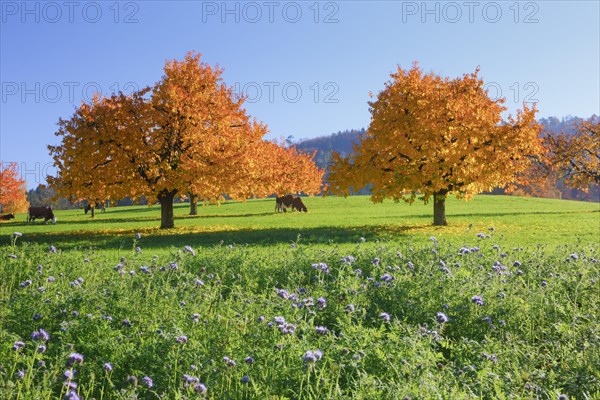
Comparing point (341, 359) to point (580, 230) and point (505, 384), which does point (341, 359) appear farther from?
point (580, 230)

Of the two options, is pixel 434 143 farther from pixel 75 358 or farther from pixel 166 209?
pixel 75 358

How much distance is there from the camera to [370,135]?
28.4m

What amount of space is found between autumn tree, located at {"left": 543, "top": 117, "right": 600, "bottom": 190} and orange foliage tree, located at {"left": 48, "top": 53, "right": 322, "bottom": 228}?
30.8 metres

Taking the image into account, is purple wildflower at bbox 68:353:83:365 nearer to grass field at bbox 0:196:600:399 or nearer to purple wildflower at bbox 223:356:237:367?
grass field at bbox 0:196:600:399

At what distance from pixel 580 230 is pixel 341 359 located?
24269 mm

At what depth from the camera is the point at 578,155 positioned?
45688mm

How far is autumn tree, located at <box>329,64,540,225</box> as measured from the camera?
25.9 meters

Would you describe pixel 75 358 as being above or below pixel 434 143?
below

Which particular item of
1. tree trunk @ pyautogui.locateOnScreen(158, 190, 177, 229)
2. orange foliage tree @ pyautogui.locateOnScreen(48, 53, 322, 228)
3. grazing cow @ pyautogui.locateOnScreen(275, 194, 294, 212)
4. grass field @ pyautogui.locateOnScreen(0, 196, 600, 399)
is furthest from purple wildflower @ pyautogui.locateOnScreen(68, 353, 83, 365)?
grazing cow @ pyautogui.locateOnScreen(275, 194, 294, 212)

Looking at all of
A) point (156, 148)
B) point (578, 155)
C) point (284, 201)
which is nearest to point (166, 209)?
point (156, 148)

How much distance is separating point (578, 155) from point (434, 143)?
2705 cm

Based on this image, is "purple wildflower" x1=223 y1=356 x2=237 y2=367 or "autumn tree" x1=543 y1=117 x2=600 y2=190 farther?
"autumn tree" x1=543 y1=117 x2=600 y2=190

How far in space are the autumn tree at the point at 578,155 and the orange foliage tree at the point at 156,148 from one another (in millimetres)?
30774

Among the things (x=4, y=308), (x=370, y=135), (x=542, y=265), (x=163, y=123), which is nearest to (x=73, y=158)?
(x=163, y=123)
